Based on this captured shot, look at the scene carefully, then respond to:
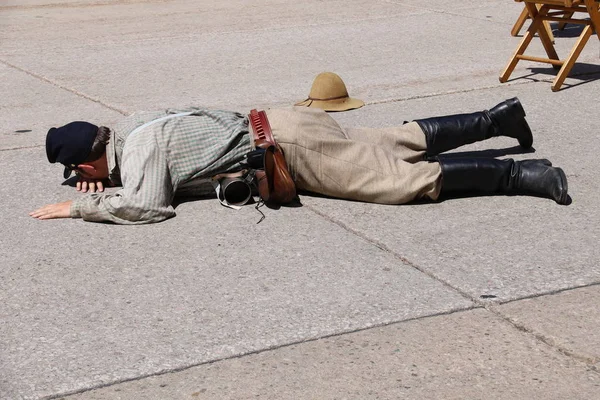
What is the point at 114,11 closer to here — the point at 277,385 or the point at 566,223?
the point at 566,223

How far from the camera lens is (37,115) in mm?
7008

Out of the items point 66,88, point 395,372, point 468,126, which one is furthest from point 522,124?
point 66,88

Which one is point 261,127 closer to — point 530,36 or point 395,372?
point 395,372

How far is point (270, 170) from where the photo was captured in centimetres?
472

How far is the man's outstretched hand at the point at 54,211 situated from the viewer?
4.83 m

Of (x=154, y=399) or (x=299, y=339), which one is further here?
(x=299, y=339)

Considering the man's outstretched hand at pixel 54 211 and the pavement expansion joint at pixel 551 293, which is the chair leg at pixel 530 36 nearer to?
the pavement expansion joint at pixel 551 293

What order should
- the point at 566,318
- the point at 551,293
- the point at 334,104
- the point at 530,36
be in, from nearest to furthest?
the point at 566,318, the point at 551,293, the point at 334,104, the point at 530,36

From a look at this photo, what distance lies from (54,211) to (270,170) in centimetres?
109

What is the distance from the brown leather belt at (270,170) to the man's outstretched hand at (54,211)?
95 cm

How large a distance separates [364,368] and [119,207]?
170 centimetres

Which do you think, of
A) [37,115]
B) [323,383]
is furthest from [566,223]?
[37,115]

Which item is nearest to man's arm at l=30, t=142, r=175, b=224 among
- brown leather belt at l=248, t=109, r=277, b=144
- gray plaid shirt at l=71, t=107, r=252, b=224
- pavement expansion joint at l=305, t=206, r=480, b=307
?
gray plaid shirt at l=71, t=107, r=252, b=224

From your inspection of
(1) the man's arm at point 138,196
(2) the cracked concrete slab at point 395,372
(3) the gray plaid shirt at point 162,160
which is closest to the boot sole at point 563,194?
(2) the cracked concrete slab at point 395,372
